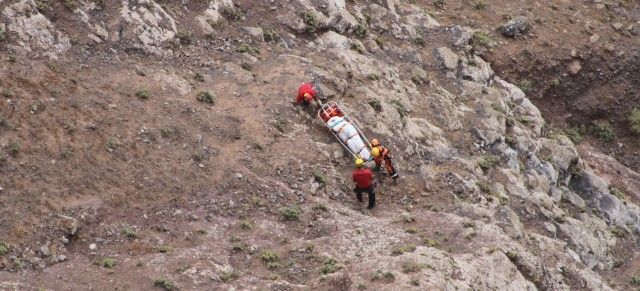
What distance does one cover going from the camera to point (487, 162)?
31.5 m

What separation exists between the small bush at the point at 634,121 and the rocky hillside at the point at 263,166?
21.2 ft

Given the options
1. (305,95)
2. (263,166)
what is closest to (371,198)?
(263,166)

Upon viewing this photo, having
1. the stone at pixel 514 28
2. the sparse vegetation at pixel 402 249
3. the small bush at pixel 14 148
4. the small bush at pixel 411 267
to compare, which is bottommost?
the small bush at pixel 14 148

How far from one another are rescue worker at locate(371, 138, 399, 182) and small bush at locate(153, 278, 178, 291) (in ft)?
31.6

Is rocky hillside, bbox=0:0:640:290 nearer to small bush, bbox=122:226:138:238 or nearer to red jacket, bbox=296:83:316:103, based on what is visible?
small bush, bbox=122:226:138:238

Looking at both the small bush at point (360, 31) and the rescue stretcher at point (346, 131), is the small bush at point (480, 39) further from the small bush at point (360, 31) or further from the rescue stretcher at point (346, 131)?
the rescue stretcher at point (346, 131)

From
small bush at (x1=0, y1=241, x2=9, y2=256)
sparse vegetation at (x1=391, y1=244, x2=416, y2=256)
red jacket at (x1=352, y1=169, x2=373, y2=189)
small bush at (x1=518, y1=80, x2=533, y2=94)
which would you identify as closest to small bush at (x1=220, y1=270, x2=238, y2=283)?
sparse vegetation at (x1=391, y1=244, x2=416, y2=256)

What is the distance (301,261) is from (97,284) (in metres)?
5.88

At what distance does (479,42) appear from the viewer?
140ft

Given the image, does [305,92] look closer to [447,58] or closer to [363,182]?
[363,182]

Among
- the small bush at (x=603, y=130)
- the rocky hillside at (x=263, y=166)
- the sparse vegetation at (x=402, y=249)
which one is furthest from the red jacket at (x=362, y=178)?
the small bush at (x=603, y=130)

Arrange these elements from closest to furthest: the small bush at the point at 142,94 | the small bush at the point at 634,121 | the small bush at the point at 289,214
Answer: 1. the small bush at the point at 289,214
2. the small bush at the point at 142,94
3. the small bush at the point at 634,121

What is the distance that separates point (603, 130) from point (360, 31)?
1641 cm

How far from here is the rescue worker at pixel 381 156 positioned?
2731 centimetres
